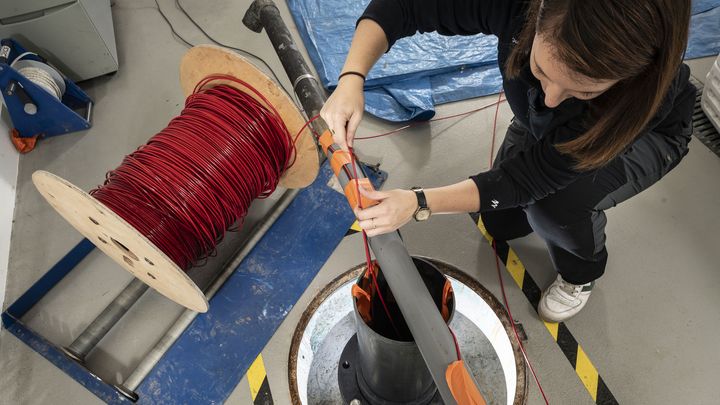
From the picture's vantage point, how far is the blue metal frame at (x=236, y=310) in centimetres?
167

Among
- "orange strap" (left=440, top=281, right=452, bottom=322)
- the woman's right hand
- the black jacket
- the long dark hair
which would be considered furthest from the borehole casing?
the long dark hair

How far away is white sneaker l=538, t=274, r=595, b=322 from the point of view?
176cm

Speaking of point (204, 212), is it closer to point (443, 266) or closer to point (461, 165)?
point (443, 266)

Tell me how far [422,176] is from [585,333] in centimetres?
94

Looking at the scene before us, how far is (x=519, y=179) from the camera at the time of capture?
131cm

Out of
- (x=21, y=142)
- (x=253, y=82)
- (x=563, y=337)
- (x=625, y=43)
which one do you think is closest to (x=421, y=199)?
(x=625, y=43)

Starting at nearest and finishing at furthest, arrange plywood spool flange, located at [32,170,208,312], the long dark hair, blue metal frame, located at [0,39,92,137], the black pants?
1. the long dark hair
2. plywood spool flange, located at [32,170,208,312]
3. the black pants
4. blue metal frame, located at [0,39,92,137]

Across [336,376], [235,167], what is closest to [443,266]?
[336,376]

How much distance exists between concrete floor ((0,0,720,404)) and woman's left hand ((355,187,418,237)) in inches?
31.2

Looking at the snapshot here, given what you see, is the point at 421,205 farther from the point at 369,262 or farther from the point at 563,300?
the point at 563,300

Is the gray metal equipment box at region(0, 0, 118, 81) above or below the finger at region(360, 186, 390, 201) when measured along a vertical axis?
above

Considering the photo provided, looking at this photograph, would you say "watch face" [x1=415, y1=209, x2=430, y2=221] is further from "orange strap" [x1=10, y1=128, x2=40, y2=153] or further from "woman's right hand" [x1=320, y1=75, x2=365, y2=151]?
"orange strap" [x1=10, y1=128, x2=40, y2=153]

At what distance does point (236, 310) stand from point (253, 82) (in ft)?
2.86

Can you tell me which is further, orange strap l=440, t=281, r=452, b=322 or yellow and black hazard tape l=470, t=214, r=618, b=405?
yellow and black hazard tape l=470, t=214, r=618, b=405
